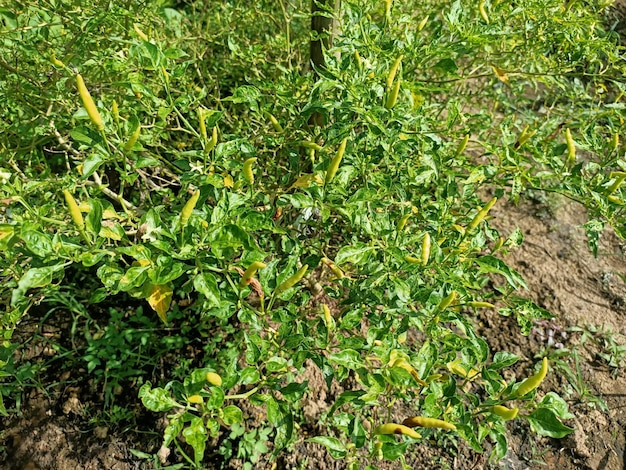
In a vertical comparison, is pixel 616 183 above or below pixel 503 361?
above

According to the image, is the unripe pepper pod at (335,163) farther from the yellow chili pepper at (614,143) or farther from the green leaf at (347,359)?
the yellow chili pepper at (614,143)

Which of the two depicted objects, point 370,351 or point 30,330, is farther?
point 30,330

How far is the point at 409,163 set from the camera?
153cm

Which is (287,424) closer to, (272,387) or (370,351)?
(272,387)

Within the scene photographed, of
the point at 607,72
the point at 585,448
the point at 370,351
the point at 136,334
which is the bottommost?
the point at 585,448

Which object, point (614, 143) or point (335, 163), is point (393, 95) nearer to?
point (335, 163)

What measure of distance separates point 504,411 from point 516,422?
49.9 inches

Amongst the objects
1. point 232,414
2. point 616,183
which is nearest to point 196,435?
point 232,414

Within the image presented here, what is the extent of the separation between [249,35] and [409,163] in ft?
4.55

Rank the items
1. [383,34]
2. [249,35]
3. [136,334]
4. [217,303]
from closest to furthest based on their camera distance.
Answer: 1. [217,303]
2. [383,34]
3. [136,334]
4. [249,35]

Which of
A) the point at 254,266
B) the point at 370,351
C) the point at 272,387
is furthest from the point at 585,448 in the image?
the point at 254,266

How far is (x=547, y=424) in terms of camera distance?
1087mm

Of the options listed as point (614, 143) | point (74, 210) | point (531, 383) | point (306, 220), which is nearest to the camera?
point (74, 210)

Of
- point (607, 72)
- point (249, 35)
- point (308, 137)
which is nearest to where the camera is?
point (308, 137)
